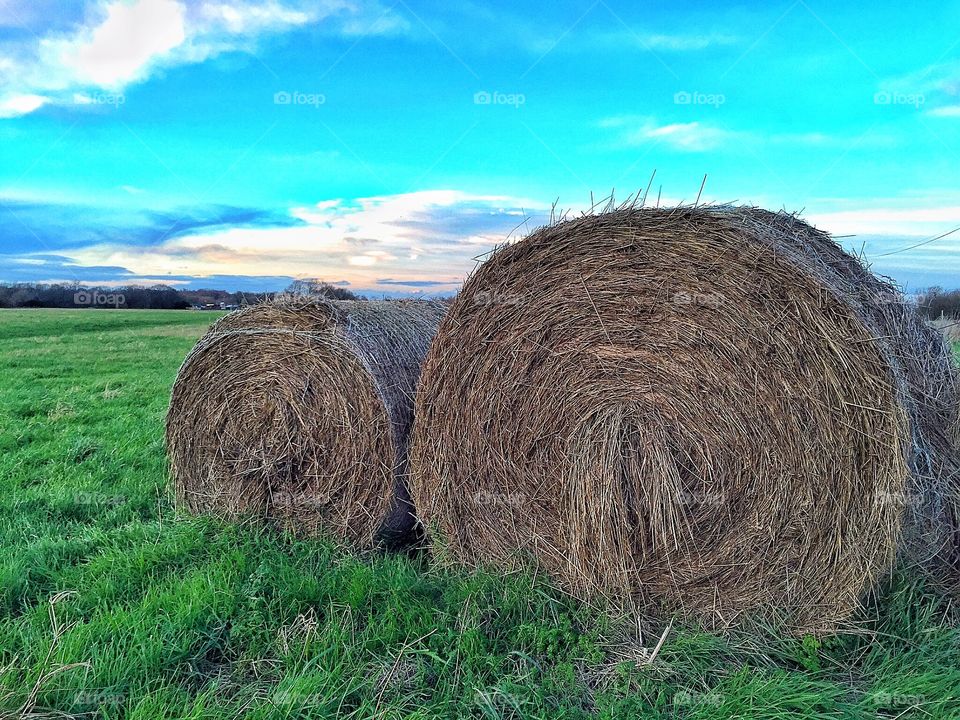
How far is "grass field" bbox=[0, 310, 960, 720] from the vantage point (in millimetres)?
3012

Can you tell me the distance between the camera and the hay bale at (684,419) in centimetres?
346

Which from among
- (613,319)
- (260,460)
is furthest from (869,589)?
(260,460)

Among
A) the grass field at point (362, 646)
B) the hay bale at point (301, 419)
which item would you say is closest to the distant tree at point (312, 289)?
the hay bale at point (301, 419)

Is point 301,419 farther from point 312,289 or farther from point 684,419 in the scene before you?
point 684,419

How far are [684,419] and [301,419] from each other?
2737mm

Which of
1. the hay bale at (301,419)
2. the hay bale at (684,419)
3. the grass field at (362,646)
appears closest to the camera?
the grass field at (362,646)

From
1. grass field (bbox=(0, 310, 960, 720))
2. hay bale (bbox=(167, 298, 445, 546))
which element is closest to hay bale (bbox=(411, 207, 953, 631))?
grass field (bbox=(0, 310, 960, 720))

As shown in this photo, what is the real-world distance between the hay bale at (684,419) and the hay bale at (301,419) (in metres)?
0.50

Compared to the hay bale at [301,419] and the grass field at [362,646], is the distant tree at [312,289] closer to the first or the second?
the hay bale at [301,419]

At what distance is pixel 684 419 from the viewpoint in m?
3.79

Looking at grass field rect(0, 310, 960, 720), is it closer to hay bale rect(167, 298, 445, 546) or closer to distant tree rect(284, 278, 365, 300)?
hay bale rect(167, 298, 445, 546)

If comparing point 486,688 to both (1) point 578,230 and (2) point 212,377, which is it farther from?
(2) point 212,377

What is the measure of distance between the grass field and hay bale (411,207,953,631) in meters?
0.31

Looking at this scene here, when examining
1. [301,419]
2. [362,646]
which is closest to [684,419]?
[362,646]
